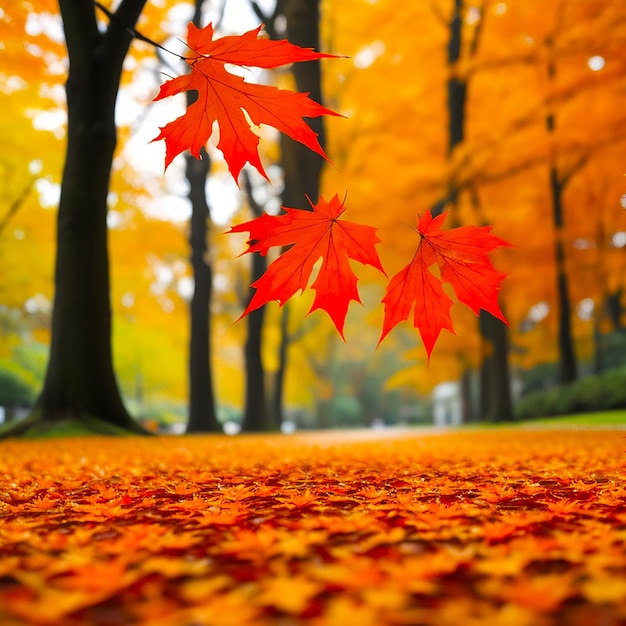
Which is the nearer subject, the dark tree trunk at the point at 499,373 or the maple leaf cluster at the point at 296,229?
the maple leaf cluster at the point at 296,229

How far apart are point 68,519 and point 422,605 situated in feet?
3.65

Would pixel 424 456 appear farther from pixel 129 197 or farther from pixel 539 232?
pixel 539 232

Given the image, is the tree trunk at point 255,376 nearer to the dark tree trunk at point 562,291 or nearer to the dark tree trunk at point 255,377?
the dark tree trunk at point 255,377

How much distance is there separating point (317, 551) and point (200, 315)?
1101 cm

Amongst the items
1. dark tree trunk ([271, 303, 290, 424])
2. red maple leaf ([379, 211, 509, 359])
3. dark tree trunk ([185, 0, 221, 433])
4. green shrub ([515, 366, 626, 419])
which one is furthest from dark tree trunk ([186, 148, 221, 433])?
red maple leaf ([379, 211, 509, 359])

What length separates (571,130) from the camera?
1082 centimetres

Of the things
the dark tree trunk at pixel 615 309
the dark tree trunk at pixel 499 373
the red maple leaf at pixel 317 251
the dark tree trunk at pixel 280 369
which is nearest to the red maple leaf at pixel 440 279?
the red maple leaf at pixel 317 251

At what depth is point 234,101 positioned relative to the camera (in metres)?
2.12

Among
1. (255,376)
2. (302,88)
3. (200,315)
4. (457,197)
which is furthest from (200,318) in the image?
(457,197)

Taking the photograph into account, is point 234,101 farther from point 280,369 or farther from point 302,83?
point 280,369

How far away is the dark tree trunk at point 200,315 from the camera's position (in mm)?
11914

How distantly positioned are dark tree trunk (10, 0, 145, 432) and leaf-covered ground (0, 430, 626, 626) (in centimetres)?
400

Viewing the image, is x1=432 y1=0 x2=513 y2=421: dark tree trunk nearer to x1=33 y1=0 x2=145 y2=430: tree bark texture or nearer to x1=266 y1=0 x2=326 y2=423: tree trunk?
x1=266 y1=0 x2=326 y2=423: tree trunk

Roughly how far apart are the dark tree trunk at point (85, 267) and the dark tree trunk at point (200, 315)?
5182 millimetres
